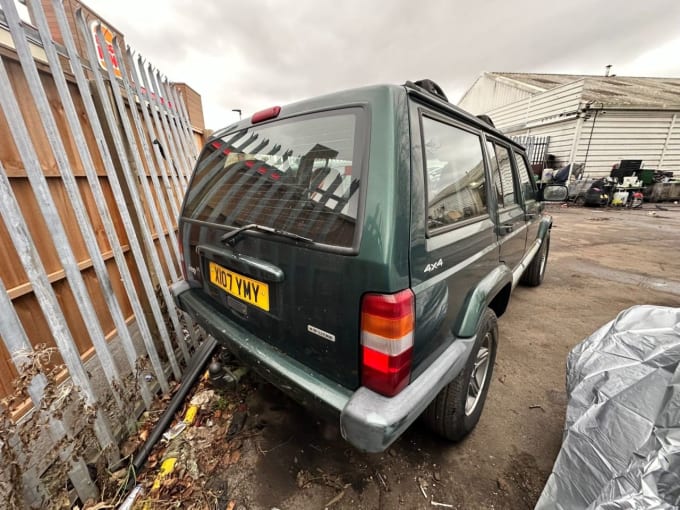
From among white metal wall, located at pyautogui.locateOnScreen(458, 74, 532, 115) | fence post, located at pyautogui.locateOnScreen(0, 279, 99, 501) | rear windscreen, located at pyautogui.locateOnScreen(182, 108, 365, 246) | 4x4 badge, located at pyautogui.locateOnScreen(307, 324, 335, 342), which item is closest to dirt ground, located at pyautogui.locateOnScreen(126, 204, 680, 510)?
fence post, located at pyautogui.locateOnScreen(0, 279, 99, 501)

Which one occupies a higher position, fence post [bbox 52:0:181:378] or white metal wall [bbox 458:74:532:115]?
white metal wall [bbox 458:74:532:115]

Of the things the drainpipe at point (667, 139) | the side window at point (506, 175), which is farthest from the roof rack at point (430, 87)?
the drainpipe at point (667, 139)

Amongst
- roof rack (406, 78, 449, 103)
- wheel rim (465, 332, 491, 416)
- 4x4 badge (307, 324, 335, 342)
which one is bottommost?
wheel rim (465, 332, 491, 416)

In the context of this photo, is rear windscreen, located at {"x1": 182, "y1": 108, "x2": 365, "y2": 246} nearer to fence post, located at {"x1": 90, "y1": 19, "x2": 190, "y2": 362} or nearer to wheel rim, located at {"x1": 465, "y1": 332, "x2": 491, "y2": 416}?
fence post, located at {"x1": 90, "y1": 19, "x2": 190, "y2": 362}

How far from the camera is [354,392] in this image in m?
1.16

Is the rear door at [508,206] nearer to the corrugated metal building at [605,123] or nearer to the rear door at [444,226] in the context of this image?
the rear door at [444,226]

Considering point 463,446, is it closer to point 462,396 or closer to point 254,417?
point 462,396

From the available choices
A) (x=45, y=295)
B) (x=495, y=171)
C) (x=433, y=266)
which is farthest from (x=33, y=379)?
(x=495, y=171)

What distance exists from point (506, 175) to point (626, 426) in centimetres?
191

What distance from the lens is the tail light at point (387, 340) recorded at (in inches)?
40.1

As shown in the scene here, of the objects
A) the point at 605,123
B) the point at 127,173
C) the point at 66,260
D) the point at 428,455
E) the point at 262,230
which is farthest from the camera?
the point at 605,123

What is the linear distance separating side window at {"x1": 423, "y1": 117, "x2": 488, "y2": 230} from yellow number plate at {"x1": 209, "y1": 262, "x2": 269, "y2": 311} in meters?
0.84

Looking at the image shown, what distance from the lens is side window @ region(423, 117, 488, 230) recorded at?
128 centimetres

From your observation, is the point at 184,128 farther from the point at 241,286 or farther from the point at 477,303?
the point at 477,303
